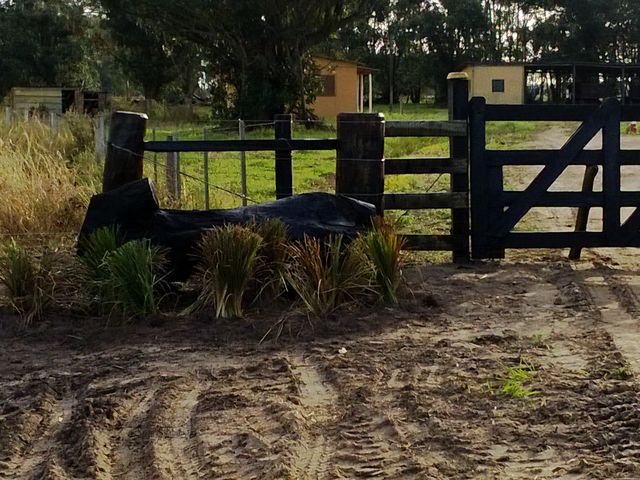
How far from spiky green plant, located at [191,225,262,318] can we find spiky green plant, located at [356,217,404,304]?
0.85 meters

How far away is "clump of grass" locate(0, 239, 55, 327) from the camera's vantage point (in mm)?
6715

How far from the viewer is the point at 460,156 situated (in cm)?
884

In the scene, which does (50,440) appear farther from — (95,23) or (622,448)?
(95,23)

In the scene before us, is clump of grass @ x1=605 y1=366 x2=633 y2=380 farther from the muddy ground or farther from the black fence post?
the black fence post

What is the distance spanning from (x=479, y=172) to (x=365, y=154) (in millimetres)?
1091

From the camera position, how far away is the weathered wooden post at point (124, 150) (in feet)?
27.0

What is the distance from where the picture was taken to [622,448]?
4066 millimetres

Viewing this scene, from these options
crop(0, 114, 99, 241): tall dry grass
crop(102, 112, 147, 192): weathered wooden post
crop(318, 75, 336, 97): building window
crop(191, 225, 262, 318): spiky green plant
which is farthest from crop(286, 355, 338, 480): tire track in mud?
crop(318, 75, 336, 97): building window

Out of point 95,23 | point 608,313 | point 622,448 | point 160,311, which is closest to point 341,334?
point 160,311

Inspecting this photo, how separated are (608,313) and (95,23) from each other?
203ft

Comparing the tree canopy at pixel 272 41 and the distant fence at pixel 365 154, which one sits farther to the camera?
the tree canopy at pixel 272 41

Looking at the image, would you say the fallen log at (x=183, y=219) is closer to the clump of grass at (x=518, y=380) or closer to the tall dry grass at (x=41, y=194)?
the tall dry grass at (x=41, y=194)

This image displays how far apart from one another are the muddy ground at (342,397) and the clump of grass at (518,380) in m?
0.04

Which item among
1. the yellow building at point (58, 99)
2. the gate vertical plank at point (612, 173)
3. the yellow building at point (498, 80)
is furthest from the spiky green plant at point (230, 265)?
the yellow building at point (498, 80)
